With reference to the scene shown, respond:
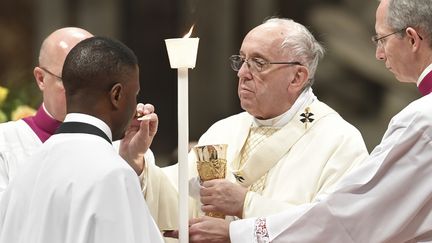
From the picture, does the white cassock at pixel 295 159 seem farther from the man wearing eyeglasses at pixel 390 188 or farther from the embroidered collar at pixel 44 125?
the embroidered collar at pixel 44 125

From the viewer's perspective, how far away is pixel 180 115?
430 cm

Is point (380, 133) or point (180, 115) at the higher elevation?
point (180, 115)

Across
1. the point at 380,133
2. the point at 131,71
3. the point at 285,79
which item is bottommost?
the point at 380,133

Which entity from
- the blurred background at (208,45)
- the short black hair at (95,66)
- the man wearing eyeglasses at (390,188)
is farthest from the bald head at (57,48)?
the blurred background at (208,45)

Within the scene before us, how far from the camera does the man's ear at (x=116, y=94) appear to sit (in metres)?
3.99

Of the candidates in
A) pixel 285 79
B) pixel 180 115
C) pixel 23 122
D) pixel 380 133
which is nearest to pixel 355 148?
pixel 285 79

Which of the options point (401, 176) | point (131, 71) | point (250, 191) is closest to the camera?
point (131, 71)

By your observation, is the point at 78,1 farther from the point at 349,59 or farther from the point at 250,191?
the point at 250,191

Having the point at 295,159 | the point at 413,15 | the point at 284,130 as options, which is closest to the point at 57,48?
the point at 284,130

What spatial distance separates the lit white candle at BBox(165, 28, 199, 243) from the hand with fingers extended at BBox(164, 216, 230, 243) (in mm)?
444

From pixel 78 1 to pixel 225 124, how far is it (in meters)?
3.07

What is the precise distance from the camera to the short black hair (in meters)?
3.98

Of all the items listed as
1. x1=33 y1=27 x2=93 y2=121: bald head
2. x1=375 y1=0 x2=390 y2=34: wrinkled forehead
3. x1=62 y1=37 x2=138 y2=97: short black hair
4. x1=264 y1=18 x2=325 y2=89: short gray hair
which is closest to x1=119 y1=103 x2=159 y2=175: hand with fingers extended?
x1=33 y1=27 x2=93 y2=121: bald head

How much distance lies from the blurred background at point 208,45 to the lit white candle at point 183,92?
368cm
